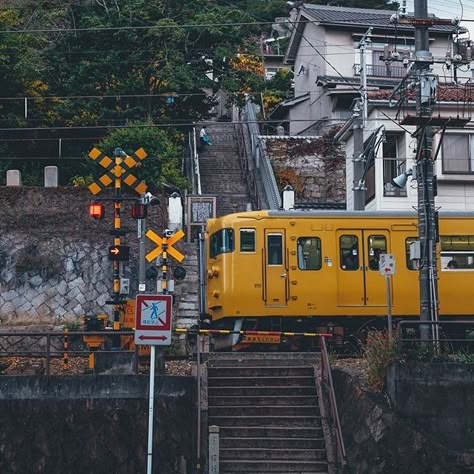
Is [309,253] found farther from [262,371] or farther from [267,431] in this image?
[267,431]

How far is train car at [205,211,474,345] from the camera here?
23781 mm

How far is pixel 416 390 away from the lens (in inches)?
738

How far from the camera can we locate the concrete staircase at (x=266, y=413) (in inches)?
730

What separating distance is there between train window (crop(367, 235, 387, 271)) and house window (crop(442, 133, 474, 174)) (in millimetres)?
8723

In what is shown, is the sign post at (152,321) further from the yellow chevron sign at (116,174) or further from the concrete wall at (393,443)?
the yellow chevron sign at (116,174)

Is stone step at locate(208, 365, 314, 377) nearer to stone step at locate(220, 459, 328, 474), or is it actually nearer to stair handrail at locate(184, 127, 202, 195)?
stone step at locate(220, 459, 328, 474)

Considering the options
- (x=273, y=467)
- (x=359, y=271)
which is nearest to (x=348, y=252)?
(x=359, y=271)

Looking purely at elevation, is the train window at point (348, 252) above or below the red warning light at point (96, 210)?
below

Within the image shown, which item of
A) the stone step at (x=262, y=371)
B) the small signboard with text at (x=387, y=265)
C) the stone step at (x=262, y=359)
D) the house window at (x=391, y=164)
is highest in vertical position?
the house window at (x=391, y=164)

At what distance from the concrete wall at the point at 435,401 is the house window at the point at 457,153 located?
14387 mm

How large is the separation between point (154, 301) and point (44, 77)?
24699 millimetres

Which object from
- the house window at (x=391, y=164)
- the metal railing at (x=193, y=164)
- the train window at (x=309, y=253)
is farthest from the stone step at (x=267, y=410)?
the metal railing at (x=193, y=164)

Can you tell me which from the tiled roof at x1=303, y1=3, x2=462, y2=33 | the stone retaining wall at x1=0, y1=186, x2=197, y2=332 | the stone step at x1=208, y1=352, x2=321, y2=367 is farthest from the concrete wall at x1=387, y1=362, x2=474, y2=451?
the tiled roof at x1=303, y1=3, x2=462, y2=33

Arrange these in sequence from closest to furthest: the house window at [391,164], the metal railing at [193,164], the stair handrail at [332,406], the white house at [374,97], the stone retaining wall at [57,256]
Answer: the stair handrail at [332,406], the stone retaining wall at [57,256], the white house at [374,97], the house window at [391,164], the metal railing at [193,164]
